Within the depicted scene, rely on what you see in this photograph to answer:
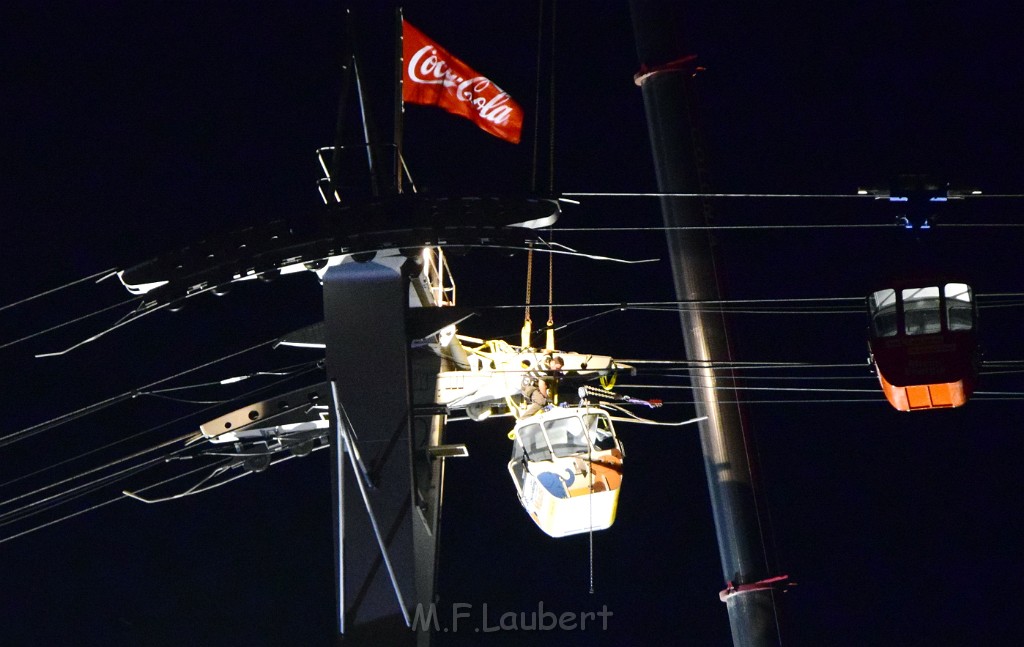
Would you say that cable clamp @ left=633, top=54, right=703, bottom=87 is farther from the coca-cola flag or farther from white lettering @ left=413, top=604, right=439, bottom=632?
white lettering @ left=413, top=604, right=439, bottom=632

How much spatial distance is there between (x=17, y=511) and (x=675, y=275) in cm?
822

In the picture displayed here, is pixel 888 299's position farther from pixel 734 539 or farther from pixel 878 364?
pixel 734 539

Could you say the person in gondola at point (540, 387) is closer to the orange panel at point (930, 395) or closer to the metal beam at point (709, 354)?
the metal beam at point (709, 354)

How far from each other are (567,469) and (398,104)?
5.13 m

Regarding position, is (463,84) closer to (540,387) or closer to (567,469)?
(540,387)

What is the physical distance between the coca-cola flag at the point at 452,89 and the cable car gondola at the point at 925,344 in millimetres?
5538

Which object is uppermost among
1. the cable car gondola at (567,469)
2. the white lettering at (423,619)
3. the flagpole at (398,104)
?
the flagpole at (398,104)

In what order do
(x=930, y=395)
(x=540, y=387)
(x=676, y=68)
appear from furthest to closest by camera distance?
1. (x=676, y=68)
2. (x=540, y=387)
3. (x=930, y=395)

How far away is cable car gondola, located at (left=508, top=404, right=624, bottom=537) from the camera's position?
17641mm

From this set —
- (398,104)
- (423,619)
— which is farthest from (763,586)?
(398,104)

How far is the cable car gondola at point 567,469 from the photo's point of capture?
17.6 metres

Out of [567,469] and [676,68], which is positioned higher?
[676,68]

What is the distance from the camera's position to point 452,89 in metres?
18.7

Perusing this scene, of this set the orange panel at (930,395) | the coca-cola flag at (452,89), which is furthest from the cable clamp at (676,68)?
the orange panel at (930,395)
